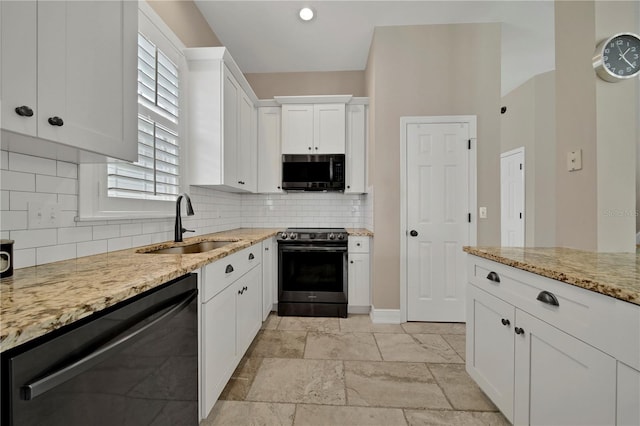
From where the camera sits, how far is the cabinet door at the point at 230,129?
90.7 inches

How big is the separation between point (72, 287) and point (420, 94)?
305 centimetres

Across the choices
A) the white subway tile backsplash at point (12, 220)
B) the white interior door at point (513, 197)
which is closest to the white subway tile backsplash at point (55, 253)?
Answer: the white subway tile backsplash at point (12, 220)

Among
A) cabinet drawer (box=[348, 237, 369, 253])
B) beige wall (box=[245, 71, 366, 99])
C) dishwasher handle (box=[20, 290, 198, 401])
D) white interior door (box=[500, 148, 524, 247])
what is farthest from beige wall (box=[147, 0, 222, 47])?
white interior door (box=[500, 148, 524, 247])

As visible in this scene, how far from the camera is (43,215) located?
115 cm

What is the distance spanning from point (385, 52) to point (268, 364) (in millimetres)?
3138

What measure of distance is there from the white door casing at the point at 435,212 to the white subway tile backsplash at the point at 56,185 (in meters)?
2.54

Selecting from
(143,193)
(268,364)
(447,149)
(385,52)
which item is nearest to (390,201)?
(447,149)

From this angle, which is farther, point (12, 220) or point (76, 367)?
point (12, 220)

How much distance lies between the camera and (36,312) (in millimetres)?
587

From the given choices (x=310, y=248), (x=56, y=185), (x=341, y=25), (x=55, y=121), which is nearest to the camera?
(x=55, y=121)

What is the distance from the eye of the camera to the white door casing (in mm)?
2734

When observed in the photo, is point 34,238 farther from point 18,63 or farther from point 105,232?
point 18,63

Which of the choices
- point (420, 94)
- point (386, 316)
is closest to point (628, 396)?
point (386, 316)

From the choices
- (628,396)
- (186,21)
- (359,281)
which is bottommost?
(359,281)
